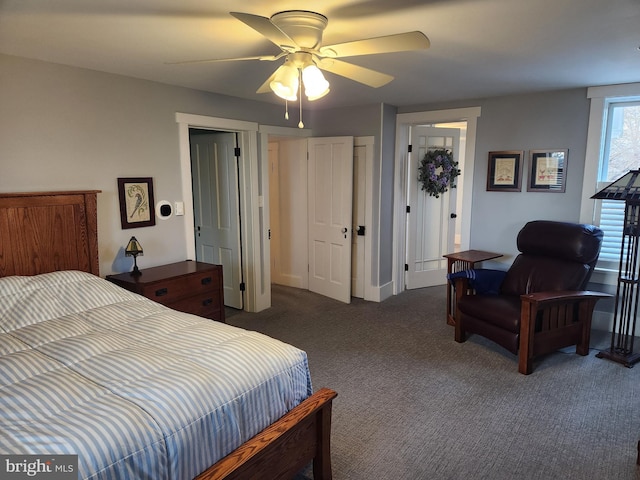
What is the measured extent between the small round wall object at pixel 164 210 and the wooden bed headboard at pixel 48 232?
574 millimetres

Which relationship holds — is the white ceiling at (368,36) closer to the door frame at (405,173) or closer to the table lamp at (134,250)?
the door frame at (405,173)

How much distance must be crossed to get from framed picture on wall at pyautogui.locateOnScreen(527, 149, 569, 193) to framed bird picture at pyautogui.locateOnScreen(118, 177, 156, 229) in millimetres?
3615

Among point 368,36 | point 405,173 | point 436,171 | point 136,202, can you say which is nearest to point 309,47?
point 368,36

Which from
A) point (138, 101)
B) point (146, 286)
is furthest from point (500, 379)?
point (138, 101)

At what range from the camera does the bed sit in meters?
1.27

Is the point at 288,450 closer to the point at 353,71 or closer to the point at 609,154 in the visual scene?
the point at 353,71

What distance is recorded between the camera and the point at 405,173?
197 inches

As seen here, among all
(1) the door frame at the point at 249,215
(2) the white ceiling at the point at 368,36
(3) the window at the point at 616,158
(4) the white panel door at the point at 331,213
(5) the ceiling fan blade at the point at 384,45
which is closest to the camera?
(5) the ceiling fan blade at the point at 384,45

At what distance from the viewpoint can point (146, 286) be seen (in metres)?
3.01

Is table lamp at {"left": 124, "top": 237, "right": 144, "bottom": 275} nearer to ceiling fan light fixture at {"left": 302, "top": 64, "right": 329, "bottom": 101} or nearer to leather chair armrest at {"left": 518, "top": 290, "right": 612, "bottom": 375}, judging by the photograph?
ceiling fan light fixture at {"left": 302, "top": 64, "right": 329, "bottom": 101}

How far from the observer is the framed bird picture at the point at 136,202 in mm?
3250

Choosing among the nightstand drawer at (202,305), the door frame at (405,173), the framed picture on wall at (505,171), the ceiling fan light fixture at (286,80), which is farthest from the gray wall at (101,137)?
the framed picture on wall at (505,171)

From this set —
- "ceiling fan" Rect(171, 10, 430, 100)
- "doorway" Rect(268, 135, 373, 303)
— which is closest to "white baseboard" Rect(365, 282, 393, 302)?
"doorway" Rect(268, 135, 373, 303)

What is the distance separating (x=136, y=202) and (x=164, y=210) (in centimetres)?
28
